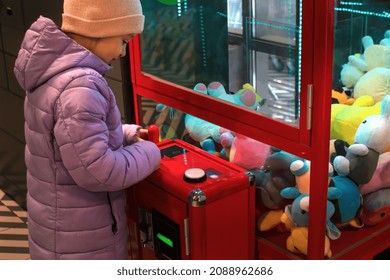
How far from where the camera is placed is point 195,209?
2.12 m

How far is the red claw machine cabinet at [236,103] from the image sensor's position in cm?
204

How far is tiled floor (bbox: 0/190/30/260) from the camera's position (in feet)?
10.6

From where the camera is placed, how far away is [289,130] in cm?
211

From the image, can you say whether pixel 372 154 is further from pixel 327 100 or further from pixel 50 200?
pixel 50 200

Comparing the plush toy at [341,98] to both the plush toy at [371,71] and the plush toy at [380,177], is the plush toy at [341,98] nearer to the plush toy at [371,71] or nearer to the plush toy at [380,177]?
the plush toy at [371,71]

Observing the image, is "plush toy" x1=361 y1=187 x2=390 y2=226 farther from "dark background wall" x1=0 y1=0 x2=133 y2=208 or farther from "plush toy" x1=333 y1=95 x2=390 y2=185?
"dark background wall" x1=0 y1=0 x2=133 y2=208

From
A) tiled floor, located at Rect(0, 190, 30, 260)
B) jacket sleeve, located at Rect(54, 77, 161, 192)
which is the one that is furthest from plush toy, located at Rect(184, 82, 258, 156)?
tiled floor, located at Rect(0, 190, 30, 260)

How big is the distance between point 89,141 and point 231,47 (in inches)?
30.9

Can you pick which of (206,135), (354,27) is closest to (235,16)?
(354,27)

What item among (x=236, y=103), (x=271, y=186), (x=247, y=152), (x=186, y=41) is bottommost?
(x=271, y=186)


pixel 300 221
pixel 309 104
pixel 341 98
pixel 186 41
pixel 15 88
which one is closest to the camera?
pixel 309 104

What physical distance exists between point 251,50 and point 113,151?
2.27ft

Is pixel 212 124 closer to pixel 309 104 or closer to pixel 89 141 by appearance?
pixel 309 104

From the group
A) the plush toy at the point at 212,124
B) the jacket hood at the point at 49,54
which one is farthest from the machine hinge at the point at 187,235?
the jacket hood at the point at 49,54
